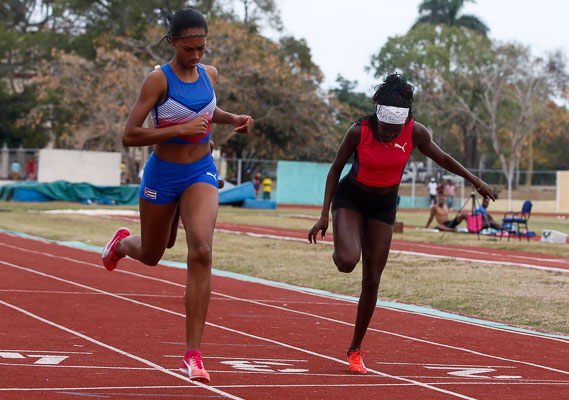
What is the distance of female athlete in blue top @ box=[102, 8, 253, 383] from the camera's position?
4.78 m

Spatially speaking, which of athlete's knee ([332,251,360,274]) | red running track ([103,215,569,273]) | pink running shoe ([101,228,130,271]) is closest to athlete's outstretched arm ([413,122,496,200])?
athlete's knee ([332,251,360,274])

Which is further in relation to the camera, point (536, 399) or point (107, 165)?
point (107, 165)

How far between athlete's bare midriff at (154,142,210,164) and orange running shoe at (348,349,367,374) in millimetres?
1597

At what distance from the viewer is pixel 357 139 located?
18.4 ft

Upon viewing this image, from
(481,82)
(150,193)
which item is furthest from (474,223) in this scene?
(481,82)

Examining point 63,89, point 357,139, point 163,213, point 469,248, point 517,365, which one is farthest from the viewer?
point 63,89

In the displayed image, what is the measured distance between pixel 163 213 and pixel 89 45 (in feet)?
155

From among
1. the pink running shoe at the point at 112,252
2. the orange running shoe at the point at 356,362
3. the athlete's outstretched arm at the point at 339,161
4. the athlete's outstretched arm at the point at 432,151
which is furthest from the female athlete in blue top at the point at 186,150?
the athlete's outstretched arm at the point at 432,151

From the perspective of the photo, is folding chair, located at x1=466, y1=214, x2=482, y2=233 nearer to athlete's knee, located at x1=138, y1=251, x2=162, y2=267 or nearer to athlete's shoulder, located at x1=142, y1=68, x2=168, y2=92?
athlete's knee, located at x1=138, y1=251, x2=162, y2=267

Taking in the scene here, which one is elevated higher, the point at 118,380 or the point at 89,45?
the point at 89,45

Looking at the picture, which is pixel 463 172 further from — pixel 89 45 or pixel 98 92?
pixel 89 45

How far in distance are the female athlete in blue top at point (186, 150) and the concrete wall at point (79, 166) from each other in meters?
34.8

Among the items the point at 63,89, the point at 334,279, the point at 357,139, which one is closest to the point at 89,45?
the point at 63,89

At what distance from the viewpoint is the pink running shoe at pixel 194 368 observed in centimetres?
447
